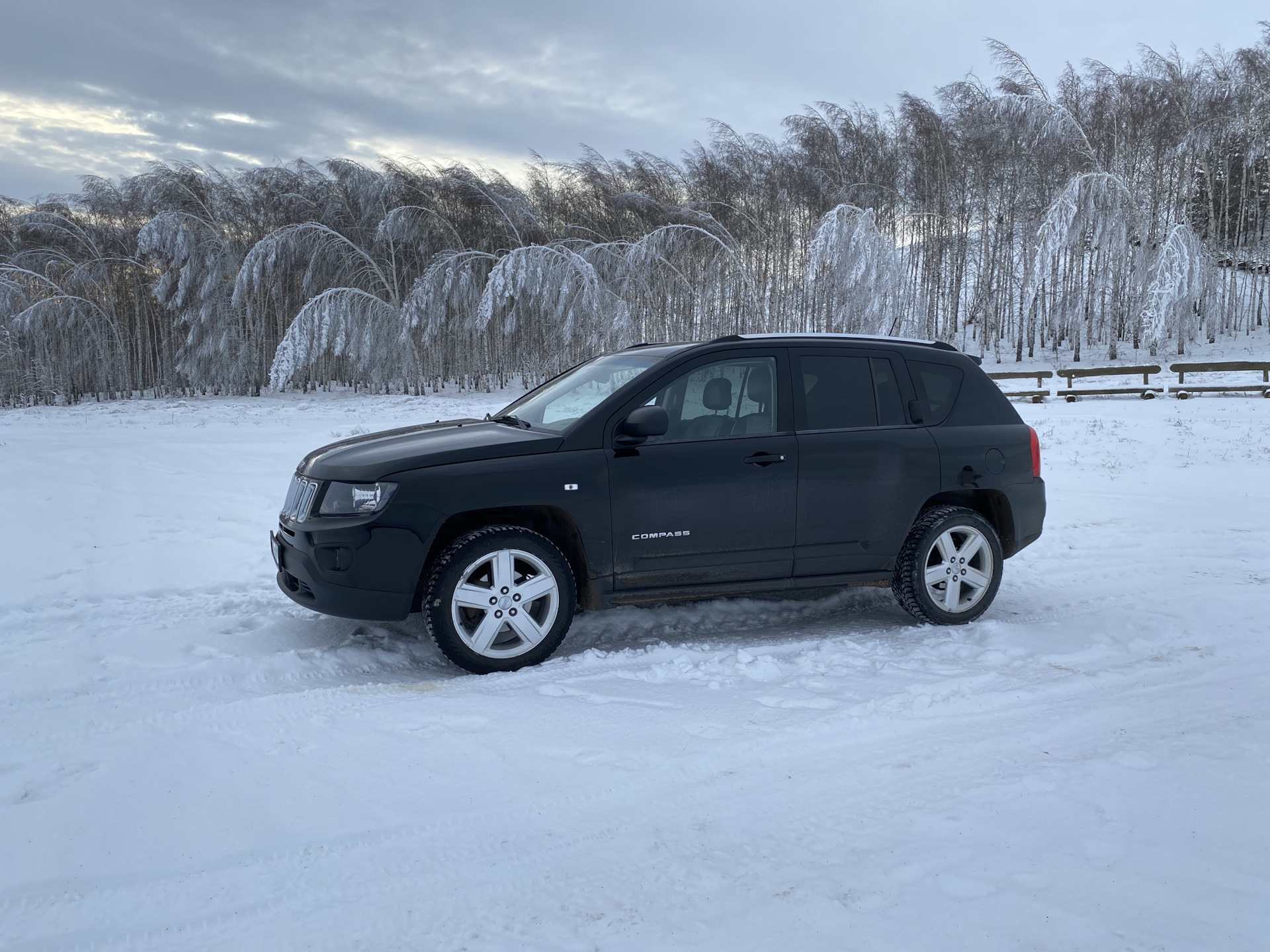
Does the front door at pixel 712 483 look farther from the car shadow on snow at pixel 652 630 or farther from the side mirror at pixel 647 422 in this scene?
the car shadow on snow at pixel 652 630

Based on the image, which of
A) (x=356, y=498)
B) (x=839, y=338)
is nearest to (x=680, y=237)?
(x=839, y=338)

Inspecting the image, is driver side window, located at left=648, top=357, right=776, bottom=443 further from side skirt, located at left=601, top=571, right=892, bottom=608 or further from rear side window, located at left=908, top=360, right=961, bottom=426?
rear side window, located at left=908, top=360, right=961, bottom=426

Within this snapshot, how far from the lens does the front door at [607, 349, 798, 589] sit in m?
4.66

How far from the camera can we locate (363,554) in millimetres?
4297

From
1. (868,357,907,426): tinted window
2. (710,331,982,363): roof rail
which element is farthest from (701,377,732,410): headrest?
(868,357,907,426): tinted window

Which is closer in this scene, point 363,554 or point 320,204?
point 363,554

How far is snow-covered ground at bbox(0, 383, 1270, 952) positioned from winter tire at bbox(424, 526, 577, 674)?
0.20 meters

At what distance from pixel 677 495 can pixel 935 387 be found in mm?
1972

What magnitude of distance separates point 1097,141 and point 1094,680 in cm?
3458

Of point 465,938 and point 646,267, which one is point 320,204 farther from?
point 465,938

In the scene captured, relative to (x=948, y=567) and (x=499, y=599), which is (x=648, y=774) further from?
(x=948, y=567)

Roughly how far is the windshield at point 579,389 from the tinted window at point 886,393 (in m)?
1.35

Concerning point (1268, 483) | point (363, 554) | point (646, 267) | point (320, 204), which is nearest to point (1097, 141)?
point (646, 267)

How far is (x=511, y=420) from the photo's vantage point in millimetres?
5344
